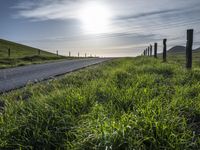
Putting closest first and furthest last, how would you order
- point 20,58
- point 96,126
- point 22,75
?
1. point 96,126
2. point 22,75
3. point 20,58

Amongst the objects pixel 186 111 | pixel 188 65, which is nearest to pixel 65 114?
pixel 186 111

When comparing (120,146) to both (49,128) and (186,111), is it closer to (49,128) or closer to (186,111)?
(49,128)

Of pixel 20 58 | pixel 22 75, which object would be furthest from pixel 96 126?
pixel 20 58

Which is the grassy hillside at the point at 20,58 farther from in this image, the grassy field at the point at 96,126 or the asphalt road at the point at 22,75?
the grassy field at the point at 96,126

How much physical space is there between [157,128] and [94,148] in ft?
2.56

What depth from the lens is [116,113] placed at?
14.0 feet

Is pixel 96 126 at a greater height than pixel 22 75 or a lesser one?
greater

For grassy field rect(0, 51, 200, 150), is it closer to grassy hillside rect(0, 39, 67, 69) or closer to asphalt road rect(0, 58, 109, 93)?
asphalt road rect(0, 58, 109, 93)

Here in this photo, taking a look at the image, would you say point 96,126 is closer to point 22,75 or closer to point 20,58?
point 22,75

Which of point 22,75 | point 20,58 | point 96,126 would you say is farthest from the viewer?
point 20,58

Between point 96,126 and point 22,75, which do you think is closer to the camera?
point 96,126

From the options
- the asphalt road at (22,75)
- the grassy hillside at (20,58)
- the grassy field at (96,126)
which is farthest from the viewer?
the grassy hillside at (20,58)

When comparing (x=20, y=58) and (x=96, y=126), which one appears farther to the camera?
(x=20, y=58)

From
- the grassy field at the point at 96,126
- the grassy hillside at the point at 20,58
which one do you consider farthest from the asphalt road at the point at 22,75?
the grassy hillside at the point at 20,58
